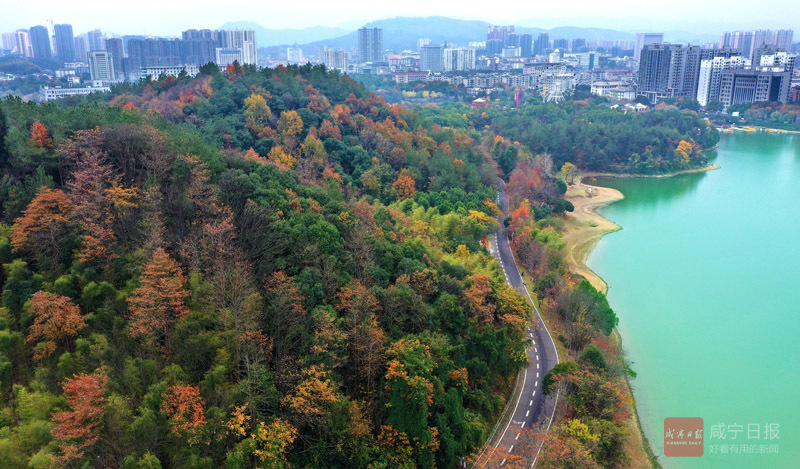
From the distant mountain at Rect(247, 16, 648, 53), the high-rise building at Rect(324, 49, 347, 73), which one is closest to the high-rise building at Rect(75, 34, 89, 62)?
the high-rise building at Rect(324, 49, 347, 73)

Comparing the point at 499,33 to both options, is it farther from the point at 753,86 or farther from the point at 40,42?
the point at 40,42

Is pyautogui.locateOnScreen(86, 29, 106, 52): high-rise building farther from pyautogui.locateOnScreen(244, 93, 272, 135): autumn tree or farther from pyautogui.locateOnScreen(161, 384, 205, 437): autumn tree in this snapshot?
pyautogui.locateOnScreen(161, 384, 205, 437): autumn tree

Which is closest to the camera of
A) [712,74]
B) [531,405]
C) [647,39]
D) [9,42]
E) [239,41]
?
[531,405]

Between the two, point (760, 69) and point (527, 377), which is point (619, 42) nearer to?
point (760, 69)

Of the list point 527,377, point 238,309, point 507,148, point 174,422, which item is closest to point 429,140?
point 507,148

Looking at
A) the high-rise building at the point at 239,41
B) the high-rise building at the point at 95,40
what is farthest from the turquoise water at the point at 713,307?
the high-rise building at the point at 95,40

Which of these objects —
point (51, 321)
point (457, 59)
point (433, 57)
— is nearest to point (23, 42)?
point (433, 57)
